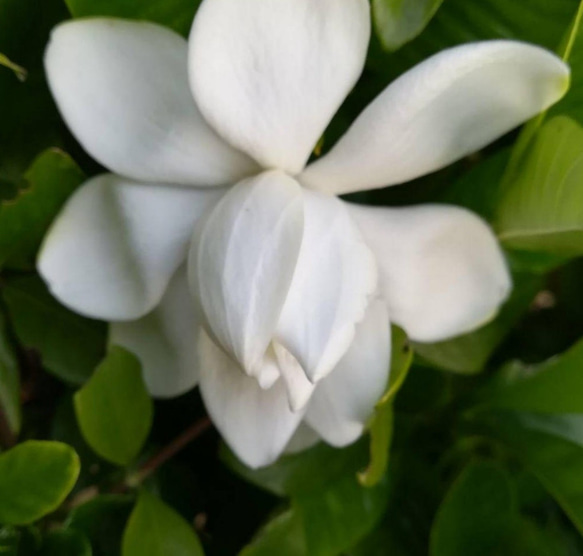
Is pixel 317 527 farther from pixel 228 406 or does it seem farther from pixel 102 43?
pixel 102 43

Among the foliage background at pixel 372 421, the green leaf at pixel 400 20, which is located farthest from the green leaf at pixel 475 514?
the green leaf at pixel 400 20

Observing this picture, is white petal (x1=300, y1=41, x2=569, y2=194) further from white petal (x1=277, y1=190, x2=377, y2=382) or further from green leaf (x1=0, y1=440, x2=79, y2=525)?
green leaf (x1=0, y1=440, x2=79, y2=525)

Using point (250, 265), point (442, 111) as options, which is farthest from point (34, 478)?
point (442, 111)

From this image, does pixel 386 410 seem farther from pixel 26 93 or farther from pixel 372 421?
pixel 26 93

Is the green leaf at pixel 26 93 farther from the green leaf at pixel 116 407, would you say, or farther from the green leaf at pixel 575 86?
the green leaf at pixel 575 86

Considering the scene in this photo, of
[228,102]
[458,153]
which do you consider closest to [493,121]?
[458,153]

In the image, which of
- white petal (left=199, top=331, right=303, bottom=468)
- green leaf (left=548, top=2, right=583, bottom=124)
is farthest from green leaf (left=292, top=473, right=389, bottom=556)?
green leaf (left=548, top=2, right=583, bottom=124)
